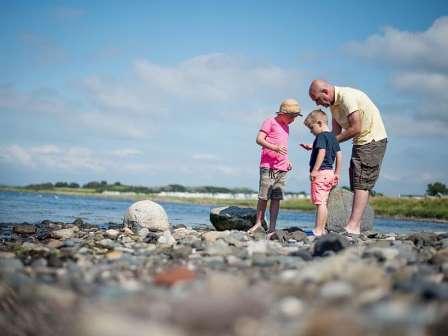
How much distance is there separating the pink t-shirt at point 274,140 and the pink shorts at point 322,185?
815mm

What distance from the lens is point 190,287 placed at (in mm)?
3037

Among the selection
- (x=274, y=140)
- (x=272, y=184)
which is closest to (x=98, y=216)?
(x=272, y=184)

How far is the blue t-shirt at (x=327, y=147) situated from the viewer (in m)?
7.37

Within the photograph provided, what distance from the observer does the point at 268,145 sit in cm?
779

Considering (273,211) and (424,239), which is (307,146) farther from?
(424,239)

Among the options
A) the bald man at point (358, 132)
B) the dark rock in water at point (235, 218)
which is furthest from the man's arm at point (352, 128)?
the dark rock in water at point (235, 218)

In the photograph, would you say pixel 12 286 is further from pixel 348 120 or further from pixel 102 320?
pixel 348 120

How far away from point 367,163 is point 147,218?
4.51 m

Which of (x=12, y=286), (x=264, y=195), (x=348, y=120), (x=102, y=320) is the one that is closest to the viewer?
(x=102, y=320)

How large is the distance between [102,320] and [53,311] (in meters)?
0.72

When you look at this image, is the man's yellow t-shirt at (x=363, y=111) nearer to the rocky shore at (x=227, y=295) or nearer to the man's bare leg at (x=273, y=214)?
the man's bare leg at (x=273, y=214)

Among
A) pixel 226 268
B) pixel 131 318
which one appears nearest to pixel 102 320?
pixel 131 318

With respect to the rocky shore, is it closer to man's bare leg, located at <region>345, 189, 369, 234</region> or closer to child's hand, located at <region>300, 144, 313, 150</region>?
man's bare leg, located at <region>345, 189, 369, 234</region>

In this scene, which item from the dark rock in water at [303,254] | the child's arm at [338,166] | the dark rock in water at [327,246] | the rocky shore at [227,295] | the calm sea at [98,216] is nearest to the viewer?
the rocky shore at [227,295]
